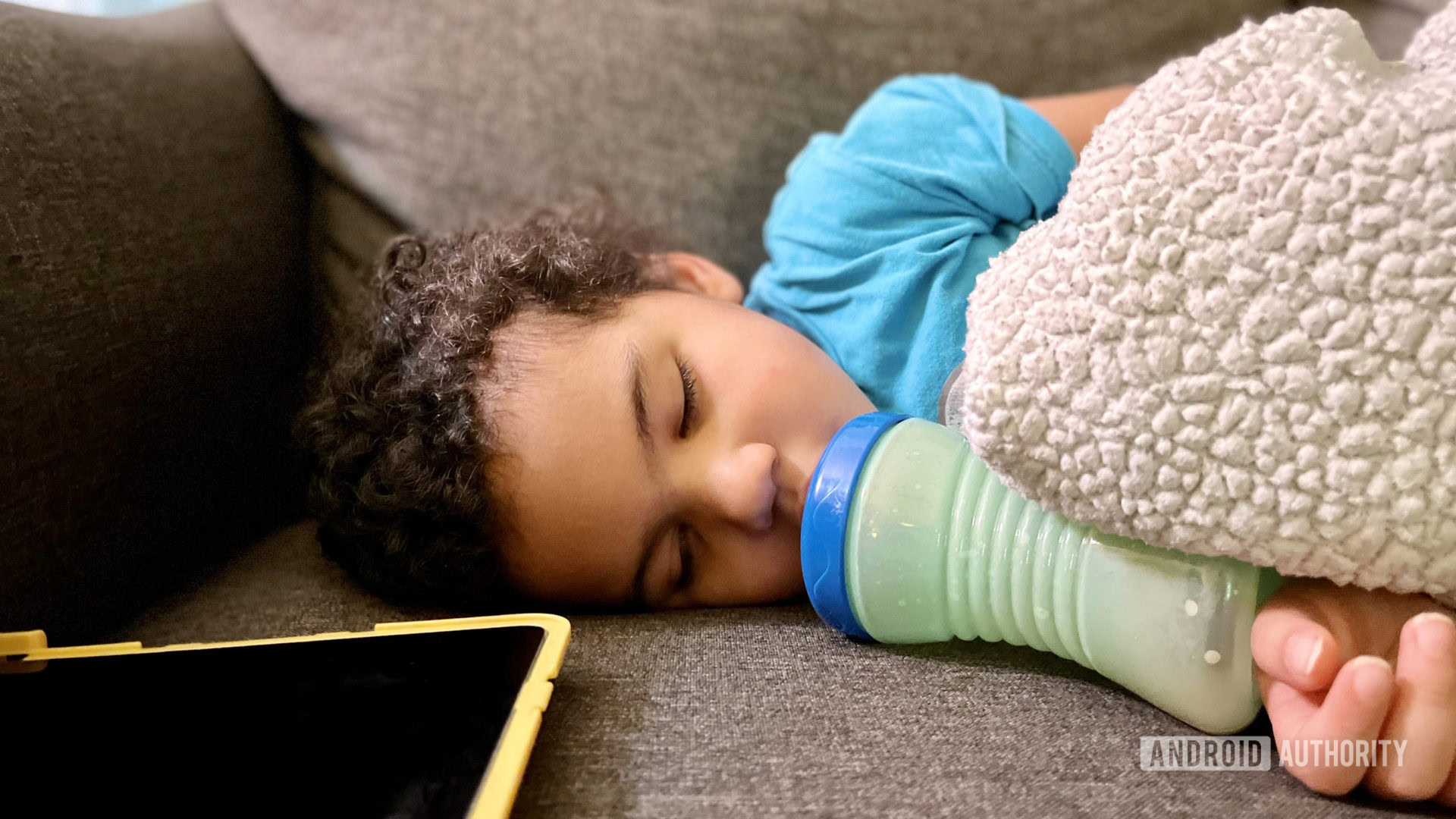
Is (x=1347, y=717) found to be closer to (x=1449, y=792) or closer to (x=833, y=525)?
(x=1449, y=792)

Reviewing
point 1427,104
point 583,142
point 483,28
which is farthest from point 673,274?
point 1427,104

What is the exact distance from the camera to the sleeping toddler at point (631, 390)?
28.7 inches

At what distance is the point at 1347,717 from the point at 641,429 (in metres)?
0.47

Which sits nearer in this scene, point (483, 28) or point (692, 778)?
point (692, 778)

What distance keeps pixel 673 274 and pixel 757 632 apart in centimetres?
43

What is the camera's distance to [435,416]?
2.49 ft

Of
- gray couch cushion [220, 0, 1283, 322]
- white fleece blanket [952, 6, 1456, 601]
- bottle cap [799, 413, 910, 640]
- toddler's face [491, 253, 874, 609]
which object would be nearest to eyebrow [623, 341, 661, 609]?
toddler's face [491, 253, 874, 609]

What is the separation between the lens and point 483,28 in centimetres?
108

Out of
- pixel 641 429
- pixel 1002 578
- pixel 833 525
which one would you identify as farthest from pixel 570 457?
pixel 1002 578

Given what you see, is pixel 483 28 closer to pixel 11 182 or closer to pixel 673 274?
pixel 673 274

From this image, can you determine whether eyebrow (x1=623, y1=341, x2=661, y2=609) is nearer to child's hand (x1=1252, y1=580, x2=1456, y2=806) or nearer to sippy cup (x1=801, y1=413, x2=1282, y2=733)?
sippy cup (x1=801, y1=413, x2=1282, y2=733)

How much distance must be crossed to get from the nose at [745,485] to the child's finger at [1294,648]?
324 millimetres

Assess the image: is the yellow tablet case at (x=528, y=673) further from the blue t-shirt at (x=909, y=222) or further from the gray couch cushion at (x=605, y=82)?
the gray couch cushion at (x=605, y=82)

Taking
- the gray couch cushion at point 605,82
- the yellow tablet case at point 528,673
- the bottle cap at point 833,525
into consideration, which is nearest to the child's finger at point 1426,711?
the bottle cap at point 833,525
